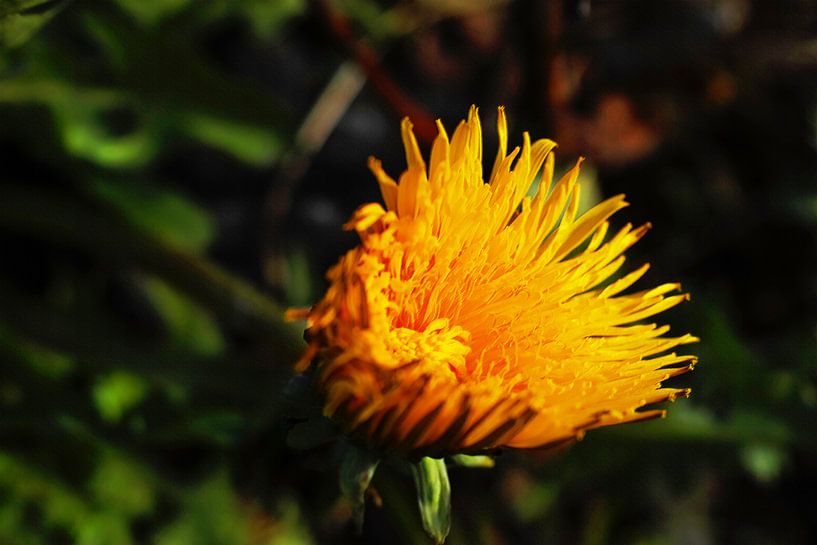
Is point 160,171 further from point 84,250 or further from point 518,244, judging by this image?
point 518,244

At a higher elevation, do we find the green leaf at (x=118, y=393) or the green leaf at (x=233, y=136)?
the green leaf at (x=233, y=136)

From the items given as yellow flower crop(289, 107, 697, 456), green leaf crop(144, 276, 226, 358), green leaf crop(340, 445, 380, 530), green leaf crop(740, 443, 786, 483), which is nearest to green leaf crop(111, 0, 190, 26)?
green leaf crop(144, 276, 226, 358)

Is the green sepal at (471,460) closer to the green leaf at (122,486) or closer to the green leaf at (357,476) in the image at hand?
the green leaf at (357,476)

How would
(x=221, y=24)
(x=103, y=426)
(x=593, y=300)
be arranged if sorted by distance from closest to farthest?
(x=593, y=300), (x=103, y=426), (x=221, y=24)

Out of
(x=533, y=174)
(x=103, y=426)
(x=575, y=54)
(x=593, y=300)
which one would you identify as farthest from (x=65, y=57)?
(x=575, y=54)

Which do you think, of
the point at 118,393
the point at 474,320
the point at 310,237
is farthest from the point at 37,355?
the point at 474,320

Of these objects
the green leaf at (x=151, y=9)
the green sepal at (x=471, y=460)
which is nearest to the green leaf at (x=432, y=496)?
the green sepal at (x=471, y=460)
